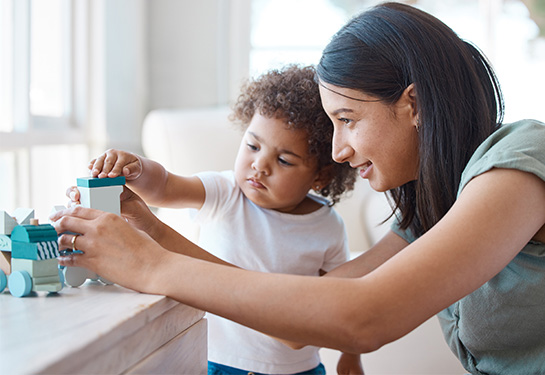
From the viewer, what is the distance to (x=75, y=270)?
2.31 feet

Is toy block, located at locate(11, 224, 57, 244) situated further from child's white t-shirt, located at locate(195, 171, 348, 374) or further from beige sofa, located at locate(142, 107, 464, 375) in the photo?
beige sofa, located at locate(142, 107, 464, 375)

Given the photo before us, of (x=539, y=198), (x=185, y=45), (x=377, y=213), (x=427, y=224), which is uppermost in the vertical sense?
(x=185, y=45)

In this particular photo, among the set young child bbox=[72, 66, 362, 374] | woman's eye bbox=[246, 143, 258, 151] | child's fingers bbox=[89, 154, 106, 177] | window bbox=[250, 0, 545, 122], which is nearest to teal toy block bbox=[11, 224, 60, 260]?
child's fingers bbox=[89, 154, 106, 177]

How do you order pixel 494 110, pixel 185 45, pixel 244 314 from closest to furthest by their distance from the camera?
pixel 244 314
pixel 494 110
pixel 185 45

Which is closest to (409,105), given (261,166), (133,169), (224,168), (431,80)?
(431,80)

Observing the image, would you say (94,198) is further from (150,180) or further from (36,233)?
(150,180)

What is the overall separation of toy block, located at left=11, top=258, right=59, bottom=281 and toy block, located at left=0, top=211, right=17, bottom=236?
4 centimetres

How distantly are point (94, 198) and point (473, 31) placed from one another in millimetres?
2242

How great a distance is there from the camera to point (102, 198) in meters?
0.76

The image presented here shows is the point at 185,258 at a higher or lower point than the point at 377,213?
higher

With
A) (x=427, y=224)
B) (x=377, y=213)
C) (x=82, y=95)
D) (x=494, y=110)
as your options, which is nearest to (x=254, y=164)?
(x=427, y=224)

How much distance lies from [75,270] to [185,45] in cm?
194

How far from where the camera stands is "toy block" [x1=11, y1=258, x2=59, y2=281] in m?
0.65

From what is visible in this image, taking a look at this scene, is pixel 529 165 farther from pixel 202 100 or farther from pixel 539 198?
pixel 202 100
